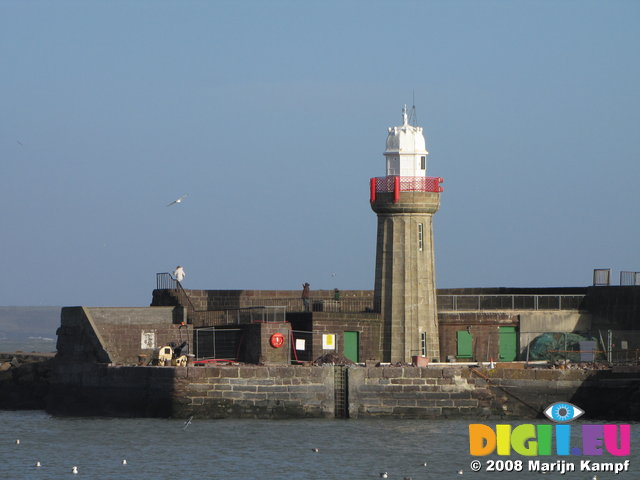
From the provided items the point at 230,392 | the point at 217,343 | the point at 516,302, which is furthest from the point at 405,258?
the point at 230,392

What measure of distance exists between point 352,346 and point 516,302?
8.65m

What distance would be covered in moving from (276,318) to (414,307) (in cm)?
560

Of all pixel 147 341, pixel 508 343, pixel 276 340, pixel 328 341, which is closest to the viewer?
pixel 276 340

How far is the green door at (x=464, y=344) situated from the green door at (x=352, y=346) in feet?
14.9

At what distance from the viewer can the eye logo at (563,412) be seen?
56.2m

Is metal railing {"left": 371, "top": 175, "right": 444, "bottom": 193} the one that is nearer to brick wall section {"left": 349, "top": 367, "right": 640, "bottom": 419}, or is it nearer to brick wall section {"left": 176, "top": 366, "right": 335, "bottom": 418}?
brick wall section {"left": 349, "top": 367, "right": 640, "bottom": 419}

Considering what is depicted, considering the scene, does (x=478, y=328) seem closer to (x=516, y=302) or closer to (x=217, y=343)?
(x=516, y=302)

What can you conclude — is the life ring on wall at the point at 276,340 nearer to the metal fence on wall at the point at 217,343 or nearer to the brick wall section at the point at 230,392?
the metal fence on wall at the point at 217,343

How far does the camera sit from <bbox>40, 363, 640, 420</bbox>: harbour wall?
54594 millimetres

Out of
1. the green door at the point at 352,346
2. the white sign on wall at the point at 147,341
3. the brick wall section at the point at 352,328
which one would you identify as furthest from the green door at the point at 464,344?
the white sign on wall at the point at 147,341

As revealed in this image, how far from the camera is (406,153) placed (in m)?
61.7

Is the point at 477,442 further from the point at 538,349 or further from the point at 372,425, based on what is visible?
the point at 538,349

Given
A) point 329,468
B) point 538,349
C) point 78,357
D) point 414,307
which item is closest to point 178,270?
point 78,357

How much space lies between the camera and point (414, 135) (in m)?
61.9
